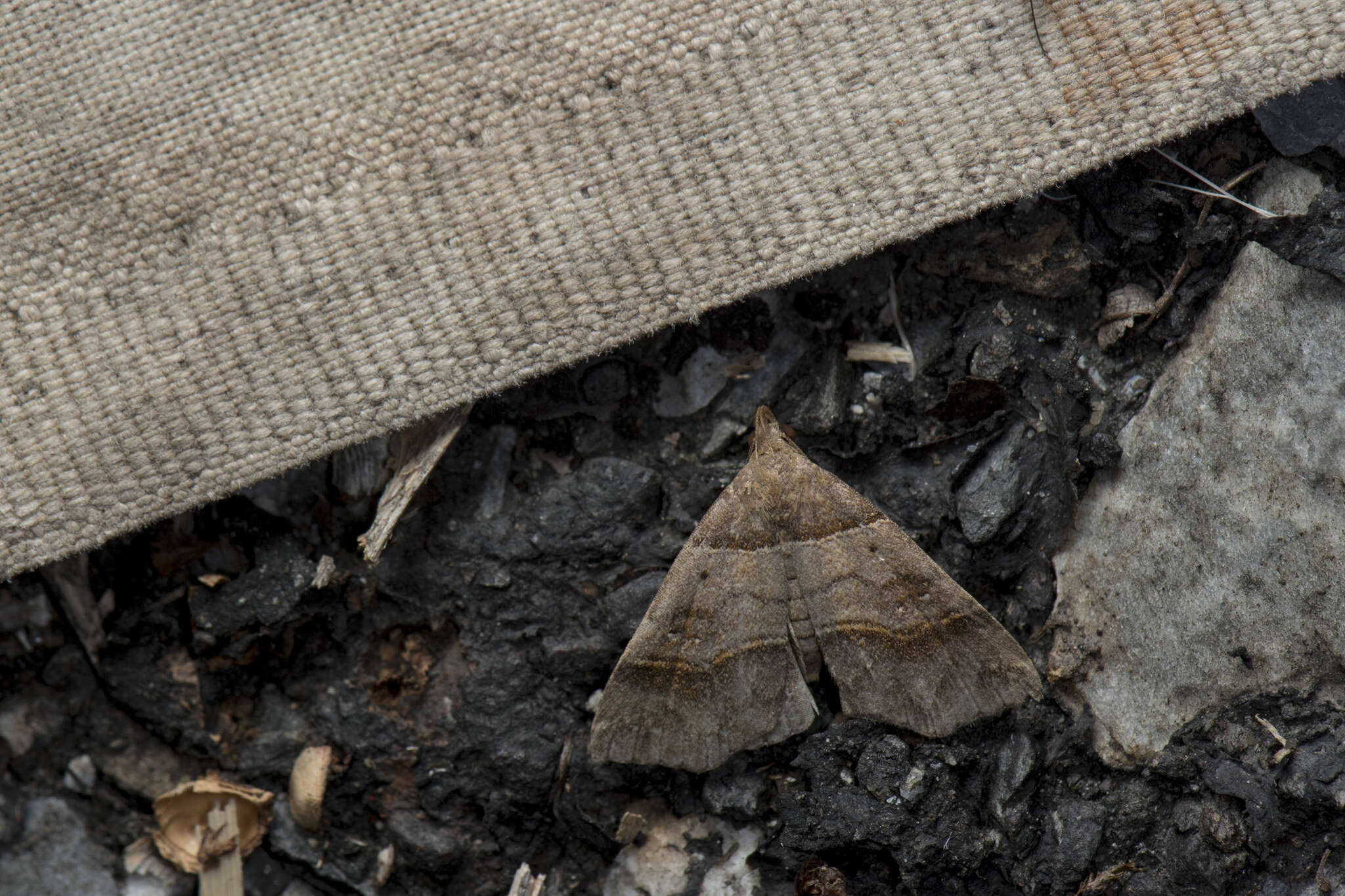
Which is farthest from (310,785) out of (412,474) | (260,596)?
(412,474)

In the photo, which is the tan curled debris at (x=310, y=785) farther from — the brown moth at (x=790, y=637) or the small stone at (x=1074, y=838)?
the small stone at (x=1074, y=838)

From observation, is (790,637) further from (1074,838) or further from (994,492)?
(1074,838)

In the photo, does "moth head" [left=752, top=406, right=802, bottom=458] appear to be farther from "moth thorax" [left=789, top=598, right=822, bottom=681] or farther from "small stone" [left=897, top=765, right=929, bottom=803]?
"small stone" [left=897, top=765, right=929, bottom=803]

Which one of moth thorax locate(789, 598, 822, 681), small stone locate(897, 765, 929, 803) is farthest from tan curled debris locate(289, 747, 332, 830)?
small stone locate(897, 765, 929, 803)

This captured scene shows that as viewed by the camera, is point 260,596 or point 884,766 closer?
point 884,766

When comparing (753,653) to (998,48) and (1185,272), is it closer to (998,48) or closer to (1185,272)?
(1185,272)
